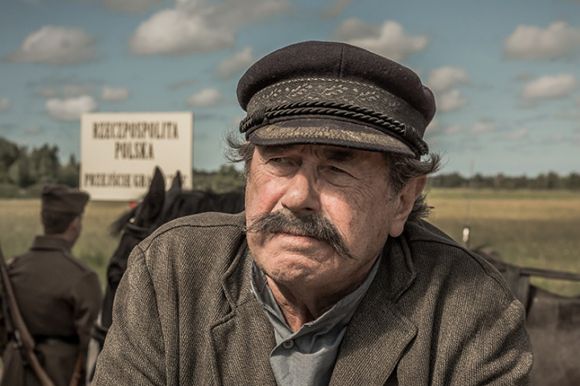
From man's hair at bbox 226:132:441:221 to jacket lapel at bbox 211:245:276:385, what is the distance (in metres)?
0.35

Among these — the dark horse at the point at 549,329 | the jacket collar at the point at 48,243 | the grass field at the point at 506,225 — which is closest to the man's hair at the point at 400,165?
the dark horse at the point at 549,329

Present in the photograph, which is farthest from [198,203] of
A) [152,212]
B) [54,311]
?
[54,311]

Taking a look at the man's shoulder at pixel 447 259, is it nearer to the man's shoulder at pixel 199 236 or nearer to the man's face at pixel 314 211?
the man's face at pixel 314 211

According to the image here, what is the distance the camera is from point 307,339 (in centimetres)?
198

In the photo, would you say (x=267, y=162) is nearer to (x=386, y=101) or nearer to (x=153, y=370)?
(x=386, y=101)

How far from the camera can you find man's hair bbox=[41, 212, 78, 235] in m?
5.60

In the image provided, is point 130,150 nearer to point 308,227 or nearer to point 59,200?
point 59,200

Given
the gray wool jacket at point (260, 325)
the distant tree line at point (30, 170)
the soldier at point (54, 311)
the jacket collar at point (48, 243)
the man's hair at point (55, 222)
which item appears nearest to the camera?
the gray wool jacket at point (260, 325)

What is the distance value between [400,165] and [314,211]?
32 centimetres

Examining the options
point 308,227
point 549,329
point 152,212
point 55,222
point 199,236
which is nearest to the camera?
point 308,227

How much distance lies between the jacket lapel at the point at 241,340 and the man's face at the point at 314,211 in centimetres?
20

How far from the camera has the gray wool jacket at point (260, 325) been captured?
1876 millimetres

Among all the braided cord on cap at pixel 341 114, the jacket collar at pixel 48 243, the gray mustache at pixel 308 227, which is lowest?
the jacket collar at pixel 48 243

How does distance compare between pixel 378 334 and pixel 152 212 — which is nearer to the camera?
pixel 378 334
